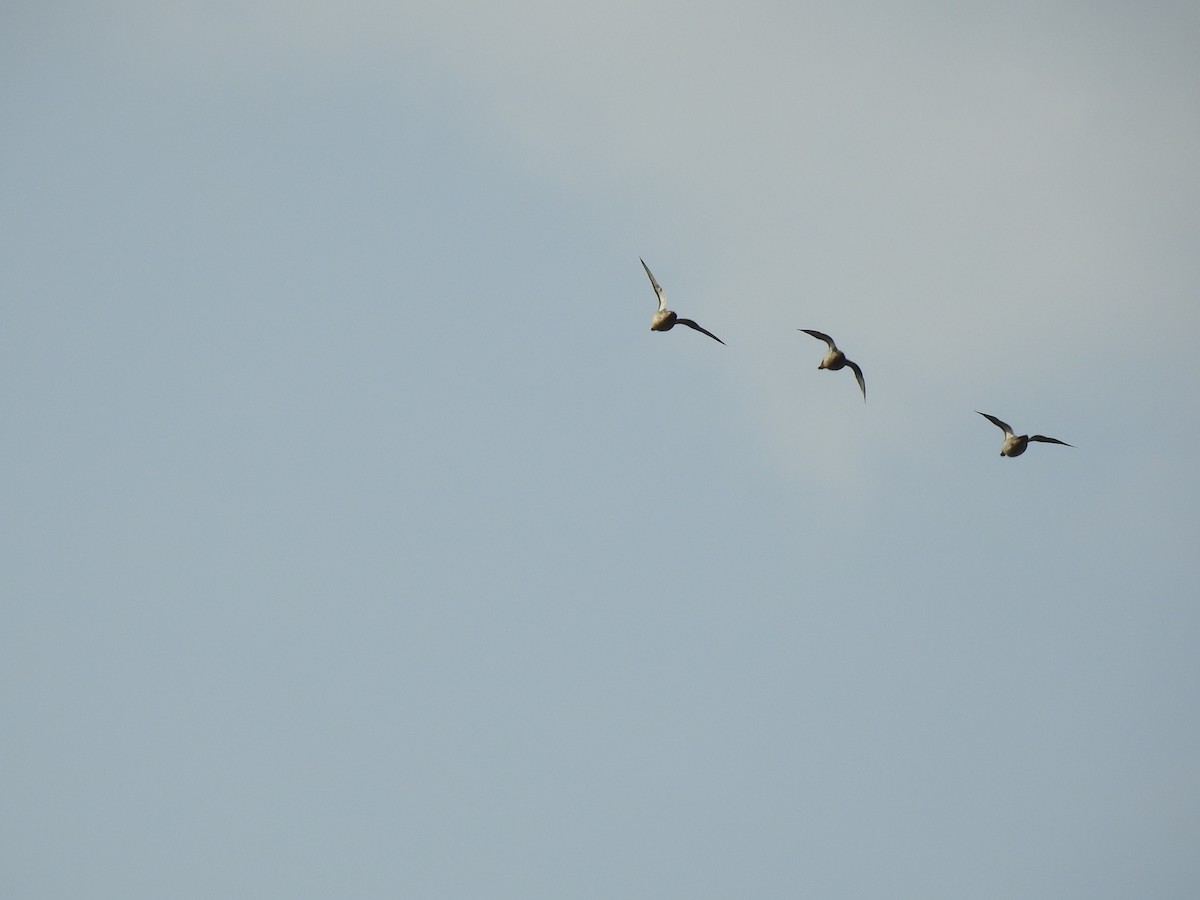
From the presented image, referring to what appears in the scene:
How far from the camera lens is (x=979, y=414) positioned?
Answer: 191 feet

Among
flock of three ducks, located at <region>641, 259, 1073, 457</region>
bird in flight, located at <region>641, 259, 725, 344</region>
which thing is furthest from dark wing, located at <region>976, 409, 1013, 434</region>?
bird in flight, located at <region>641, 259, 725, 344</region>

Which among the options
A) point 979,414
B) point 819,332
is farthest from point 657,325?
point 979,414

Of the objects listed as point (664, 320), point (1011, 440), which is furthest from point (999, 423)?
point (664, 320)

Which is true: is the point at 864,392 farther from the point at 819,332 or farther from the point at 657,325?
the point at 657,325

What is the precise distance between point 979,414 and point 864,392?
583 centimetres

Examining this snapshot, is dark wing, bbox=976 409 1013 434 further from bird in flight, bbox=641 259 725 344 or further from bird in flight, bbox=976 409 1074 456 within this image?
bird in flight, bbox=641 259 725 344

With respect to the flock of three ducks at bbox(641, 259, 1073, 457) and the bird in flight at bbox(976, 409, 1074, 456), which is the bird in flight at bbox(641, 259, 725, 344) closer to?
the flock of three ducks at bbox(641, 259, 1073, 457)

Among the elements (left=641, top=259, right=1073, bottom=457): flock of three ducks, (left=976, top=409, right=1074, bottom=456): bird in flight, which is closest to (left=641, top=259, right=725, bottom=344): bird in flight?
(left=641, top=259, right=1073, bottom=457): flock of three ducks

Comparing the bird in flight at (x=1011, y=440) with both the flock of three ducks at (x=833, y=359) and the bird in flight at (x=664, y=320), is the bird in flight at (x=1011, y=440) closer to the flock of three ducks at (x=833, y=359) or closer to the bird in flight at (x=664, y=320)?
the flock of three ducks at (x=833, y=359)

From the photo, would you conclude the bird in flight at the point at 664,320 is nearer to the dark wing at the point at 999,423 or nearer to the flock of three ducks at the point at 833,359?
the flock of three ducks at the point at 833,359

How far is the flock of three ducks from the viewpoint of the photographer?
54719mm

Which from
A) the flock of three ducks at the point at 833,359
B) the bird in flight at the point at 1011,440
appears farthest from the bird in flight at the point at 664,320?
the bird in flight at the point at 1011,440

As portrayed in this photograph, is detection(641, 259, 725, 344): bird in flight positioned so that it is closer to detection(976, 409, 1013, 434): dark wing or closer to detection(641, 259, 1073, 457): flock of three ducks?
detection(641, 259, 1073, 457): flock of three ducks

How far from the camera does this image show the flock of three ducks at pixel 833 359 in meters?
54.7
